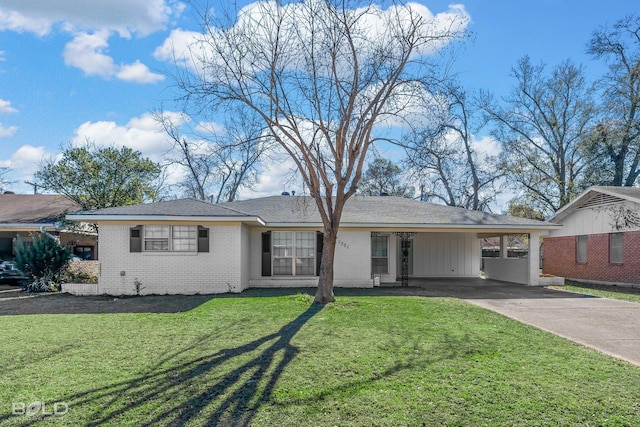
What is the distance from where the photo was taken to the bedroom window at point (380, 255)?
55.8ft

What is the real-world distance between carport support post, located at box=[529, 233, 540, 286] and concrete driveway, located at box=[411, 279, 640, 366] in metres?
0.91

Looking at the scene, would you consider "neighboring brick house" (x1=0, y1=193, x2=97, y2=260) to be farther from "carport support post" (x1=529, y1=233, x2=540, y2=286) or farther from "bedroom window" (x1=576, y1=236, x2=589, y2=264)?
"bedroom window" (x1=576, y1=236, x2=589, y2=264)

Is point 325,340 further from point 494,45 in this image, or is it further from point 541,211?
point 541,211

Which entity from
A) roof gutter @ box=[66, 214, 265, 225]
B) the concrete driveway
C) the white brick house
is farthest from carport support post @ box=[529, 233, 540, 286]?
roof gutter @ box=[66, 214, 265, 225]

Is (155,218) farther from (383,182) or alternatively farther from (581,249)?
(383,182)

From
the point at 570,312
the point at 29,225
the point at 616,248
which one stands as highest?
the point at 29,225

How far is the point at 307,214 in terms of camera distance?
51.7ft

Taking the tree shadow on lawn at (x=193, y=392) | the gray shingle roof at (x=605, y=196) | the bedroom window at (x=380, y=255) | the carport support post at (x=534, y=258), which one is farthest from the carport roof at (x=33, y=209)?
the gray shingle roof at (x=605, y=196)

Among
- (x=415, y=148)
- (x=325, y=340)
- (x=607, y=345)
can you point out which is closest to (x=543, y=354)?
(x=607, y=345)

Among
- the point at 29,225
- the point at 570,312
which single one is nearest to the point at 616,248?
the point at 570,312

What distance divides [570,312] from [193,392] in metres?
9.40

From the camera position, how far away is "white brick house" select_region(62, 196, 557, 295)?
13.3m

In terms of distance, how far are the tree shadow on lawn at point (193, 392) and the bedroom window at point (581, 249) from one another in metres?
18.6

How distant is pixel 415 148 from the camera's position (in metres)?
11.6
